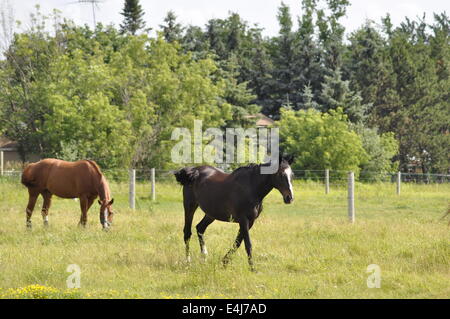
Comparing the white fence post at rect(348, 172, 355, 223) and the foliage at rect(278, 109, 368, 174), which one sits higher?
the foliage at rect(278, 109, 368, 174)

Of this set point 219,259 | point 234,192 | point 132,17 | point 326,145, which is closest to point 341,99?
point 326,145

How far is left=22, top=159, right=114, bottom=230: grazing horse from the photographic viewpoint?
12992 millimetres

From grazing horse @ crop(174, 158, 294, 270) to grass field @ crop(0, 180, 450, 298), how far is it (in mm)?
558

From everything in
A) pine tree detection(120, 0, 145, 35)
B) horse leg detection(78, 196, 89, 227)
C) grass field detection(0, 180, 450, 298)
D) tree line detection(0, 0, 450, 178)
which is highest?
pine tree detection(120, 0, 145, 35)

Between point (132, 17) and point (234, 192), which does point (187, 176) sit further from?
point (132, 17)

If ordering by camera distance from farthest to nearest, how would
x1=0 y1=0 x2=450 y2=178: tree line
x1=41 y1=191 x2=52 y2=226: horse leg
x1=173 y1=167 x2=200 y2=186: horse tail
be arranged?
1. x1=0 y1=0 x2=450 y2=178: tree line
2. x1=41 y1=191 x2=52 y2=226: horse leg
3. x1=173 y1=167 x2=200 y2=186: horse tail

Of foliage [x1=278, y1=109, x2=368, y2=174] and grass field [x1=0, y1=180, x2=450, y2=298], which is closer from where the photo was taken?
grass field [x1=0, y1=180, x2=450, y2=298]

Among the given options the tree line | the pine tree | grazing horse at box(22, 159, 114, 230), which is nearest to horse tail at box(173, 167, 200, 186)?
grazing horse at box(22, 159, 114, 230)

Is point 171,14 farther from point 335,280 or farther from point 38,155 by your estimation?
point 335,280

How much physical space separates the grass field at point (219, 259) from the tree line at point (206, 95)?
1403cm

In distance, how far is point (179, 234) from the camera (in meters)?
12.0

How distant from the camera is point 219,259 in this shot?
8695 mm

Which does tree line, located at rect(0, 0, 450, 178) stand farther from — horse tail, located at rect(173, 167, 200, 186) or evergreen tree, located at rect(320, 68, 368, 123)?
horse tail, located at rect(173, 167, 200, 186)

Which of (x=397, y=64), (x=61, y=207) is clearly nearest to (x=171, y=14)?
(x=397, y=64)
